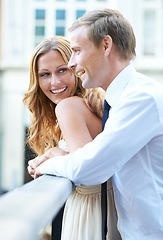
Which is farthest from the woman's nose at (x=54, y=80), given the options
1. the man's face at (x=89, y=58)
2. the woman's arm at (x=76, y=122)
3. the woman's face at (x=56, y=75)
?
the man's face at (x=89, y=58)

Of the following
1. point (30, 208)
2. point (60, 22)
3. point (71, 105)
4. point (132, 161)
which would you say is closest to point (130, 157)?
point (132, 161)

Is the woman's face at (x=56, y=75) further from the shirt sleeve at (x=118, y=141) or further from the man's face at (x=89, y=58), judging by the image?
the shirt sleeve at (x=118, y=141)

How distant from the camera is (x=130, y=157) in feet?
3.95

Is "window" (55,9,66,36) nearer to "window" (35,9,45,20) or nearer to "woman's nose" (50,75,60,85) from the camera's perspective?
"window" (35,9,45,20)

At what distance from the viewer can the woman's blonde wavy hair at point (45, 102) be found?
1638mm

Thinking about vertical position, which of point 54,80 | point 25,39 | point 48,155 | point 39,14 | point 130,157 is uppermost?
point 39,14

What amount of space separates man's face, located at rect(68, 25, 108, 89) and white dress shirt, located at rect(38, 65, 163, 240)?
0.14 meters

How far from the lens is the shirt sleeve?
1174 mm

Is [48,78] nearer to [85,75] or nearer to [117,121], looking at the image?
[85,75]

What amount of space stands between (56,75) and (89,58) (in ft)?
1.08

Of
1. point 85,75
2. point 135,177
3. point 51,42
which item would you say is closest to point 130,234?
point 135,177

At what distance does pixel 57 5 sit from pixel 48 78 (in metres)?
8.50

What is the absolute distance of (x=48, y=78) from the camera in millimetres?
1742

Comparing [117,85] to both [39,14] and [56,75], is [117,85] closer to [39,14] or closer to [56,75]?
[56,75]
